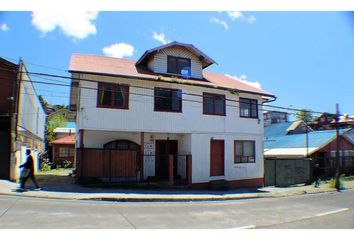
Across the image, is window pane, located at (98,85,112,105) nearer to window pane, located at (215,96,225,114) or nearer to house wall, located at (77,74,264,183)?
house wall, located at (77,74,264,183)

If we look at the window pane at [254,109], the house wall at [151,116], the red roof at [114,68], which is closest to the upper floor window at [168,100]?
the house wall at [151,116]

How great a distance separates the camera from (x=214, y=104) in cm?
2100

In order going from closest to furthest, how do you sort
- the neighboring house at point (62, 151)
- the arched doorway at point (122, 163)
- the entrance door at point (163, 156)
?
the arched doorway at point (122, 163) < the entrance door at point (163, 156) < the neighboring house at point (62, 151)

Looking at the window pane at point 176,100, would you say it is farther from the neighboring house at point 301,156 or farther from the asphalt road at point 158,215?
the neighboring house at point 301,156

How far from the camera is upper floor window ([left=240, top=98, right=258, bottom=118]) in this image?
22.2m

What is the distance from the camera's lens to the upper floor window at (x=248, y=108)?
22203 mm

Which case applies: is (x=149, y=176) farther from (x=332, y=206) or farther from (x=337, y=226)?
(x=337, y=226)

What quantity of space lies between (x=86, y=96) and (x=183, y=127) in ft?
19.0

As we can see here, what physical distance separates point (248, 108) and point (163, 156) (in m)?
6.67

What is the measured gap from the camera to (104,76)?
1769 centimetres

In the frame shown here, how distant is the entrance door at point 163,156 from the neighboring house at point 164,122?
0.20 feet

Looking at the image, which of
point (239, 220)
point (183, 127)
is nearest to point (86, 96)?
point (183, 127)

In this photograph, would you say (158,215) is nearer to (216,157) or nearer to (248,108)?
(216,157)

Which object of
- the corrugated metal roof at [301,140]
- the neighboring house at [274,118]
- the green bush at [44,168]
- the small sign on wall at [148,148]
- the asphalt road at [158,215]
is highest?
the neighboring house at [274,118]
